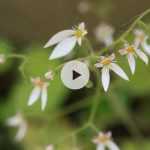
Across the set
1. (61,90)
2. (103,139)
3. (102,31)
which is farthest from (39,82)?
(61,90)

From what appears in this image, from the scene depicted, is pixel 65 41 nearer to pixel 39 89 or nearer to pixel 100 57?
pixel 100 57

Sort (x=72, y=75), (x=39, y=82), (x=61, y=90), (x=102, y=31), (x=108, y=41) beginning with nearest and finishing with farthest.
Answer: (x=72, y=75), (x=39, y=82), (x=108, y=41), (x=102, y=31), (x=61, y=90)

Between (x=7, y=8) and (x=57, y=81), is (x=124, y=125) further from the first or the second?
(x=7, y=8)

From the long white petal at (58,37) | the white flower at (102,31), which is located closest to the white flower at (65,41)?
the long white petal at (58,37)

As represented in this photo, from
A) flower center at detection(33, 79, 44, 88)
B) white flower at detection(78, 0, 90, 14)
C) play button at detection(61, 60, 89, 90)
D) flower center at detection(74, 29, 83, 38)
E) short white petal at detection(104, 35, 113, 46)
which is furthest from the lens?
white flower at detection(78, 0, 90, 14)

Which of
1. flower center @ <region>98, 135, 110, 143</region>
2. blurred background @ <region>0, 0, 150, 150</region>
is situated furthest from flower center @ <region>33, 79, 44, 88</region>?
blurred background @ <region>0, 0, 150, 150</region>

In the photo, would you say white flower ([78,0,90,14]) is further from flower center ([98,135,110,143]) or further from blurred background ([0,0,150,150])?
flower center ([98,135,110,143])
